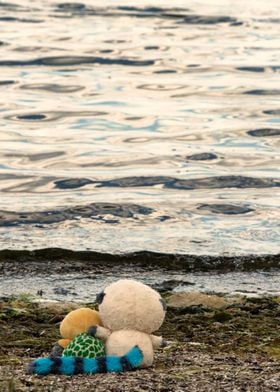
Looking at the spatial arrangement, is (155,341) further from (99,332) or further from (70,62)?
(70,62)

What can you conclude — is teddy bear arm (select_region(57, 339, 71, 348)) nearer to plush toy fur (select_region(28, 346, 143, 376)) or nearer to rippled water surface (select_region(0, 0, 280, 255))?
plush toy fur (select_region(28, 346, 143, 376))

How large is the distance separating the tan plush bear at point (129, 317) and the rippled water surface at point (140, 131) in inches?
155

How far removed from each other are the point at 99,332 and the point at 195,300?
2.11 metres

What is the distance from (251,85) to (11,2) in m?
8.46

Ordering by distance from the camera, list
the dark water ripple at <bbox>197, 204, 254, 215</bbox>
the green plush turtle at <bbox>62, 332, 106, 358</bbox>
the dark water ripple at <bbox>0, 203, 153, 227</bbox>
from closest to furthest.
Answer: the green plush turtle at <bbox>62, 332, 106, 358</bbox>, the dark water ripple at <bbox>0, 203, 153, 227</bbox>, the dark water ripple at <bbox>197, 204, 254, 215</bbox>

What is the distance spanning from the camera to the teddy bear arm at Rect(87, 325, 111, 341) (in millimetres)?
5699

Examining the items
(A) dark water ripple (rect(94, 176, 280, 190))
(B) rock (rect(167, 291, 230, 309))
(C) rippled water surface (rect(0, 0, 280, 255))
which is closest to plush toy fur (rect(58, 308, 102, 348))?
(B) rock (rect(167, 291, 230, 309))

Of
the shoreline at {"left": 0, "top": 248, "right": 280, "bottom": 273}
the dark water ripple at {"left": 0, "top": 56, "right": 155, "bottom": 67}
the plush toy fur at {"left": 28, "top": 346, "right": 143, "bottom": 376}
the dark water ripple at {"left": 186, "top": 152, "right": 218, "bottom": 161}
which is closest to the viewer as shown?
the plush toy fur at {"left": 28, "top": 346, "right": 143, "bottom": 376}

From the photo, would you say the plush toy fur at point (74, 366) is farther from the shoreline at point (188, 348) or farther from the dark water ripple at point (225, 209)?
the dark water ripple at point (225, 209)

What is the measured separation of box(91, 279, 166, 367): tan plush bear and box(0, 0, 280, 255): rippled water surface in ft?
12.9

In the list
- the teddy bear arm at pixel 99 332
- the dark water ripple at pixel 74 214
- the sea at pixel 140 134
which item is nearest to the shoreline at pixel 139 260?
the sea at pixel 140 134

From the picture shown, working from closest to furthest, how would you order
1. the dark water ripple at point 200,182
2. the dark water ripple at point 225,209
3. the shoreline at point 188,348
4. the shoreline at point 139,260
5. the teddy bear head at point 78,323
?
the shoreline at point 188,348 → the teddy bear head at point 78,323 → the shoreline at point 139,260 → the dark water ripple at point 225,209 → the dark water ripple at point 200,182

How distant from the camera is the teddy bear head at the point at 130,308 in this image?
568 cm

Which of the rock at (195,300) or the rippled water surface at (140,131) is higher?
the rock at (195,300)
